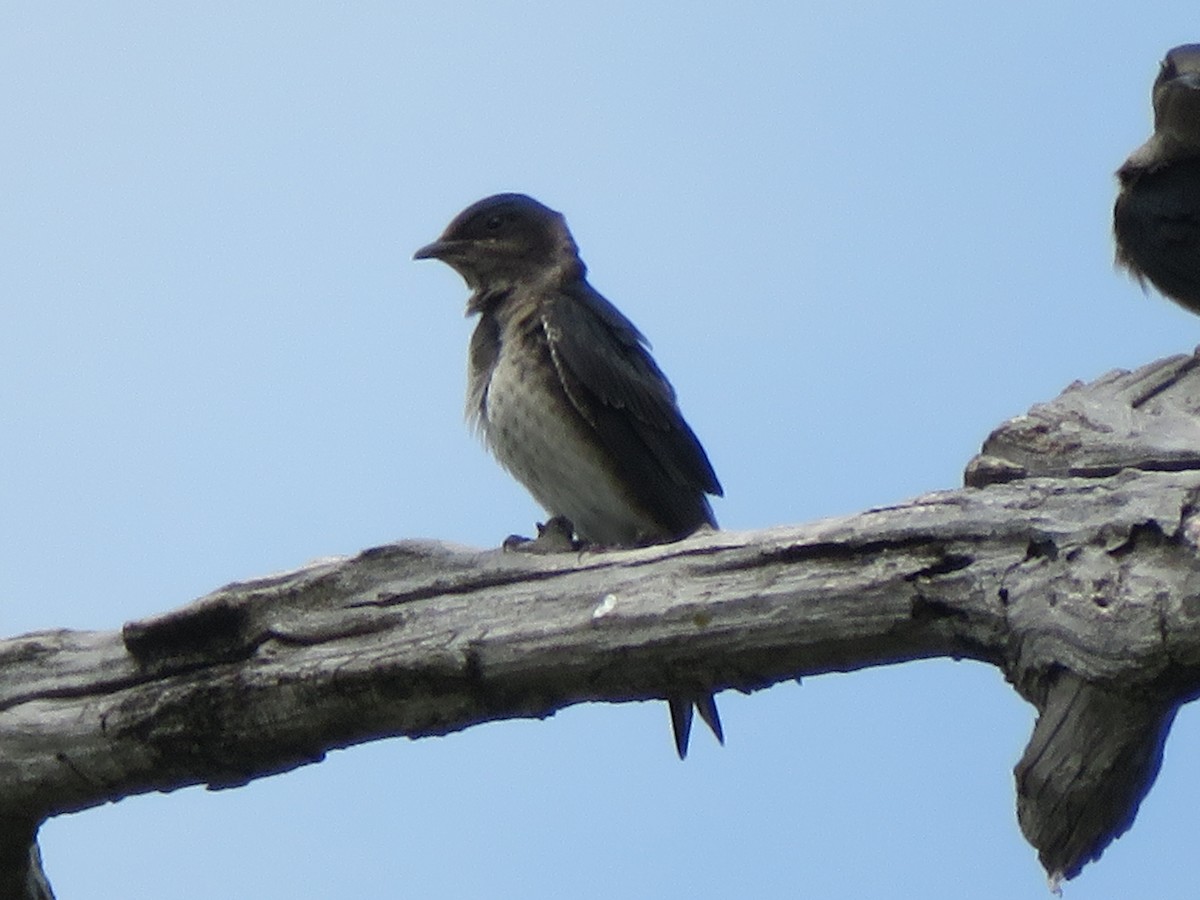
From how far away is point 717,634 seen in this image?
13.3 ft

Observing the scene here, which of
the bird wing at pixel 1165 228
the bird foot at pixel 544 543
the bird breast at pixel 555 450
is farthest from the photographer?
the bird wing at pixel 1165 228

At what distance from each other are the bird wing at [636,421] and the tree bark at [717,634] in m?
1.99

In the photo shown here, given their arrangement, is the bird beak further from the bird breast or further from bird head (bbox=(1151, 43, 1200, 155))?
bird head (bbox=(1151, 43, 1200, 155))

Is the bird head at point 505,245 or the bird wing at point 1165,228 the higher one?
the bird head at point 505,245

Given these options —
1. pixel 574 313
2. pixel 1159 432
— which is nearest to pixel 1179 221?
pixel 574 313

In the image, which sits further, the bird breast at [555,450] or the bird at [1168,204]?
the bird at [1168,204]

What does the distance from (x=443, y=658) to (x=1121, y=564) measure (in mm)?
1379

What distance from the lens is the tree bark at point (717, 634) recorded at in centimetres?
372

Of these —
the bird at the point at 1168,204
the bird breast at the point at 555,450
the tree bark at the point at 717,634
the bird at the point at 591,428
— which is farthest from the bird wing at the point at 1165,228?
the tree bark at the point at 717,634

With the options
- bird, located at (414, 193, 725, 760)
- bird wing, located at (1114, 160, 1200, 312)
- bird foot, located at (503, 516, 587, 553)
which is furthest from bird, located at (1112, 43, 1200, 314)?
bird foot, located at (503, 516, 587, 553)

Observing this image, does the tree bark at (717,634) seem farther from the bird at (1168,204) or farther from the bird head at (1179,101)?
the bird head at (1179,101)

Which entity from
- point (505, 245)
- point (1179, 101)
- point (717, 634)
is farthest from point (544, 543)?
point (1179, 101)

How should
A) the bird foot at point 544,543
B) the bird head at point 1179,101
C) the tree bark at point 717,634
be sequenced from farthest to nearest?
the bird head at point 1179,101, the bird foot at point 544,543, the tree bark at point 717,634

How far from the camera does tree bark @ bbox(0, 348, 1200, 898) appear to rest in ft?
12.2
